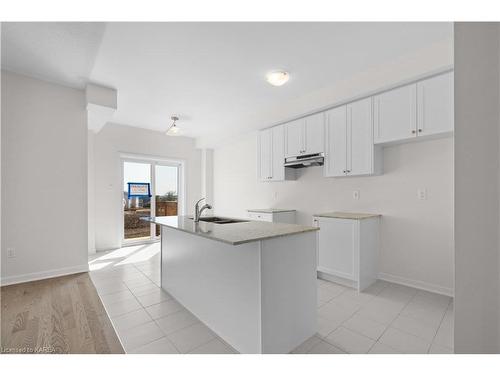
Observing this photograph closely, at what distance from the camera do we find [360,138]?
9.42 ft

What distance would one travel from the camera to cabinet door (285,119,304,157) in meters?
3.55

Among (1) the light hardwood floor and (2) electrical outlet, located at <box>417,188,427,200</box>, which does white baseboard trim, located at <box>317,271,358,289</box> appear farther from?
(1) the light hardwood floor

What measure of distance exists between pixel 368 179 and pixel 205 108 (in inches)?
112

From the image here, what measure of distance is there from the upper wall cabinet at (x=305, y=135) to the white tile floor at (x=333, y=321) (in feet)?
6.22

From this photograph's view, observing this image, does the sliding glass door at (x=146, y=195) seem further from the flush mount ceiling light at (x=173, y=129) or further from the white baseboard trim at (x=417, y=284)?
the white baseboard trim at (x=417, y=284)

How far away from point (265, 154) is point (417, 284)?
9.42ft

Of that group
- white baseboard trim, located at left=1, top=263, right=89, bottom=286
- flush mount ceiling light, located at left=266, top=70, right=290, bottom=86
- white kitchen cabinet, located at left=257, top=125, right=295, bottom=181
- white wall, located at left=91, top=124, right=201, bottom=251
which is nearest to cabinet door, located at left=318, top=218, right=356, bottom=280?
white kitchen cabinet, located at left=257, top=125, right=295, bottom=181

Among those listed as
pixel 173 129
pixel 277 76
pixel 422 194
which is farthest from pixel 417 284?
pixel 173 129

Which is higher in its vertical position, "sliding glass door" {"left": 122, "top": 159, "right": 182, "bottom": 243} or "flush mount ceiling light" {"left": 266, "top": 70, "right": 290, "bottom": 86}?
"flush mount ceiling light" {"left": 266, "top": 70, "right": 290, "bottom": 86}

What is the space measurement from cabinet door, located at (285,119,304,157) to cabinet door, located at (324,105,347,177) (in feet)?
1.47

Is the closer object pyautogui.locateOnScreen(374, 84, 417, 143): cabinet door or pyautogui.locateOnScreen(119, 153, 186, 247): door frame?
pyautogui.locateOnScreen(374, 84, 417, 143): cabinet door

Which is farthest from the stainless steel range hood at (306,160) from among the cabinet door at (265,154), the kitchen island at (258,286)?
the kitchen island at (258,286)

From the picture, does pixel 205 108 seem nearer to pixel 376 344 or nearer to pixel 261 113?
pixel 261 113

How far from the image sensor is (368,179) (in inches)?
122
